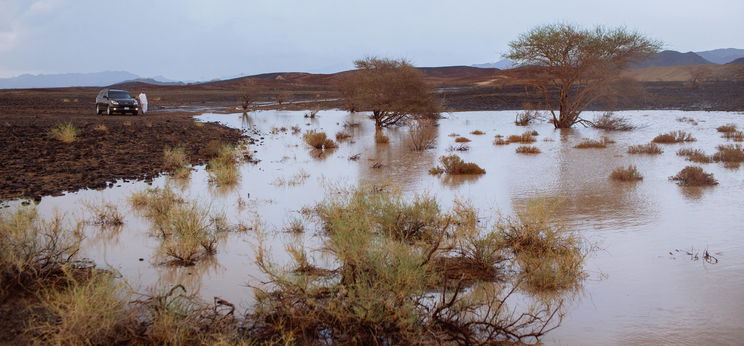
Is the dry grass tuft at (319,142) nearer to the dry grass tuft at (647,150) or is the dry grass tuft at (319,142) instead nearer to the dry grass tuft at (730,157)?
the dry grass tuft at (647,150)

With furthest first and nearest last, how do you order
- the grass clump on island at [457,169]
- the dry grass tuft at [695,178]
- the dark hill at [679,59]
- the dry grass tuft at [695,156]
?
the dark hill at [679,59] → the dry grass tuft at [695,156] → the grass clump on island at [457,169] → the dry grass tuft at [695,178]

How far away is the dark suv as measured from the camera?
27812 millimetres

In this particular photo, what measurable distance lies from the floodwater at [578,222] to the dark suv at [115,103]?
13.8 metres

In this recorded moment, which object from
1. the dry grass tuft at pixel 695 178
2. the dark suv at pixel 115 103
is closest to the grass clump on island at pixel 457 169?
the dry grass tuft at pixel 695 178

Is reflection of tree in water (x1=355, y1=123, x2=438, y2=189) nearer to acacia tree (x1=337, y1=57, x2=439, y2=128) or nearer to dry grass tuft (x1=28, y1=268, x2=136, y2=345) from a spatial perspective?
acacia tree (x1=337, y1=57, x2=439, y2=128)

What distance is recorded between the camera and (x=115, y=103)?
27.7 meters

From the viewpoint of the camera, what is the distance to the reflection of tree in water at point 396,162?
12.5 meters

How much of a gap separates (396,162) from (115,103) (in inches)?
701

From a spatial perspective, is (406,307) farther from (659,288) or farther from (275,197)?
(275,197)

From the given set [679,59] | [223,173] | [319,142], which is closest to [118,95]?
[319,142]

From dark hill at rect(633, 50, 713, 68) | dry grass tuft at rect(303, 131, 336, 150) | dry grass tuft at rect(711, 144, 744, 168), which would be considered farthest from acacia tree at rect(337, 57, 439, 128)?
dark hill at rect(633, 50, 713, 68)

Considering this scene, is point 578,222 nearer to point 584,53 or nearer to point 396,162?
point 396,162

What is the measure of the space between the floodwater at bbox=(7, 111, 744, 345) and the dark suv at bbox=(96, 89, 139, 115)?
13.8 m

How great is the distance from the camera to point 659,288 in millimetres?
5465
